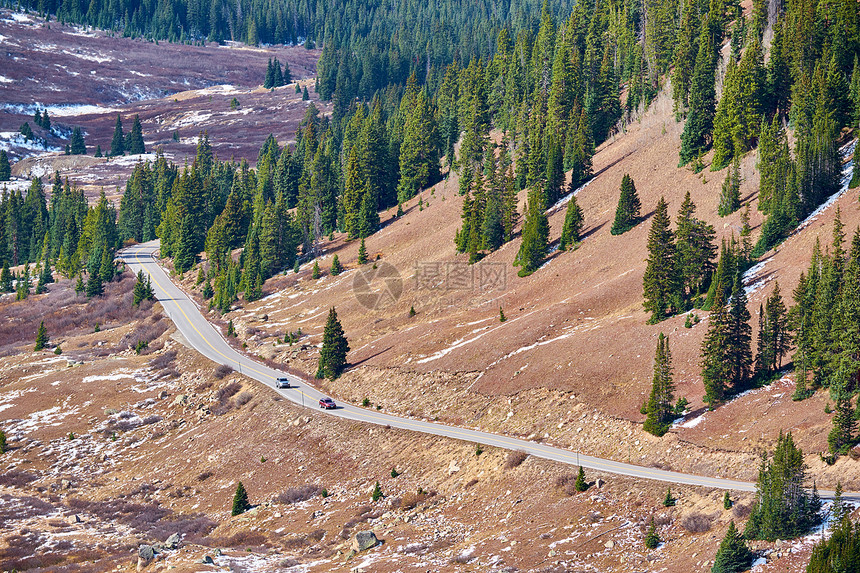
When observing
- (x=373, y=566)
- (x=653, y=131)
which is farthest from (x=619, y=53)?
(x=373, y=566)

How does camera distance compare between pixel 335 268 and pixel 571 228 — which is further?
pixel 335 268

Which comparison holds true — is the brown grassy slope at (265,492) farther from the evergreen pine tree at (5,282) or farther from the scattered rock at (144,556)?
the evergreen pine tree at (5,282)

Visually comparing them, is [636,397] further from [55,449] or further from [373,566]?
[55,449]

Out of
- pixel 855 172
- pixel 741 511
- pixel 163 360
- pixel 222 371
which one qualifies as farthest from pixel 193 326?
pixel 741 511

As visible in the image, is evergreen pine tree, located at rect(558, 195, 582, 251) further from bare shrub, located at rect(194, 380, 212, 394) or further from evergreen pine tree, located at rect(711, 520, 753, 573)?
evergreen pine tree, located at rect(711, 520, 753, 573)

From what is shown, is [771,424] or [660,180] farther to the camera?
[660,180]

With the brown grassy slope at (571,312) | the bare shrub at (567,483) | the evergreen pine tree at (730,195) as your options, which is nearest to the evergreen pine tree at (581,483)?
the bare shrub at (567,483)

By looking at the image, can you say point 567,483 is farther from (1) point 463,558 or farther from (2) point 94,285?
(2) point 94,285
